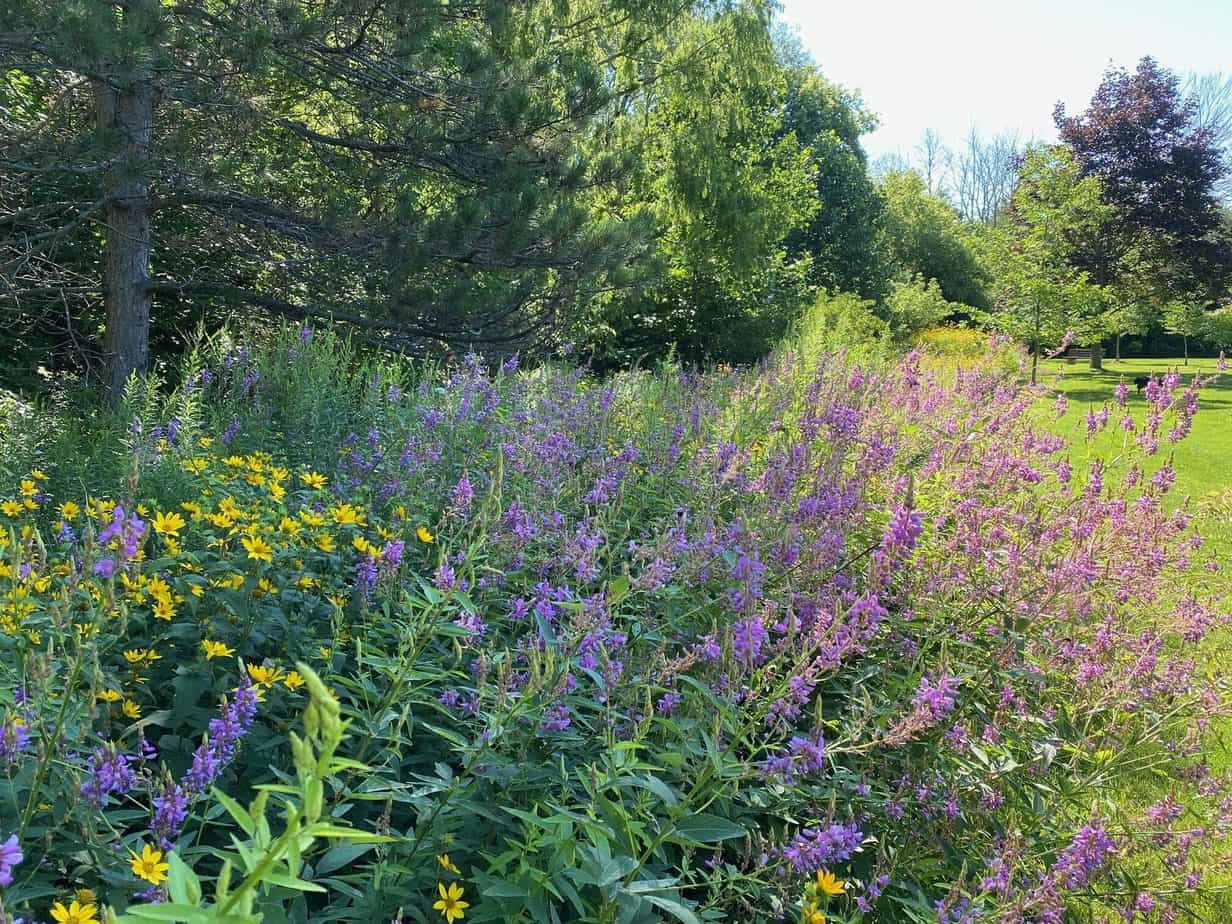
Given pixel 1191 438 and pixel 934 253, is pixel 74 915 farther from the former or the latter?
pixel 934 253

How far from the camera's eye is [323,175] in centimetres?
757

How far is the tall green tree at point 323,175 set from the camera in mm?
5484

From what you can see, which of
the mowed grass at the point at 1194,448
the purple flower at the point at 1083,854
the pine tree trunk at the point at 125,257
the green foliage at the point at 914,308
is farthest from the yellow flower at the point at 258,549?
the green foliage at the point at 914,308

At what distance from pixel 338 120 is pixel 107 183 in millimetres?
2041

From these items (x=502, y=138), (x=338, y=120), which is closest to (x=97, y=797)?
(x=502, y=138)

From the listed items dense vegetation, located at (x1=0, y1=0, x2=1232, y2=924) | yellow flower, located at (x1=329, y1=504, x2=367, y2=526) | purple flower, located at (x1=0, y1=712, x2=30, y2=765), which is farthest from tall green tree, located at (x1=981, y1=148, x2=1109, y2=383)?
purple flower, located at (x1=0, y1=712, x2=30, y2=765)

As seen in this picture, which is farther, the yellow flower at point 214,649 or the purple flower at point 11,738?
the yellow flower at point 214,649

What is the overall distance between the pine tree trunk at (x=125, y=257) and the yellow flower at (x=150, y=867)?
5684mm

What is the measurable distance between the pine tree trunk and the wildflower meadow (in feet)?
8.17

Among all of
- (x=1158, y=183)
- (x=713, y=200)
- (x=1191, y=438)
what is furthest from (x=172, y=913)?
(x=1158, y=183)

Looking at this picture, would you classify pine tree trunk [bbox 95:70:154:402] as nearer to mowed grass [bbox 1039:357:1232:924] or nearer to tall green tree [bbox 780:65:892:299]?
mowed grass [bbox 1039:357:1232:924]

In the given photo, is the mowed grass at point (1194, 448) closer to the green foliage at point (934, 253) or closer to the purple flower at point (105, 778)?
the purple flower at point (105, 778)

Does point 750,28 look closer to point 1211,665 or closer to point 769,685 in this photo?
point 1211,665

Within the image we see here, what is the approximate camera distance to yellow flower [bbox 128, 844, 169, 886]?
1282 mm
